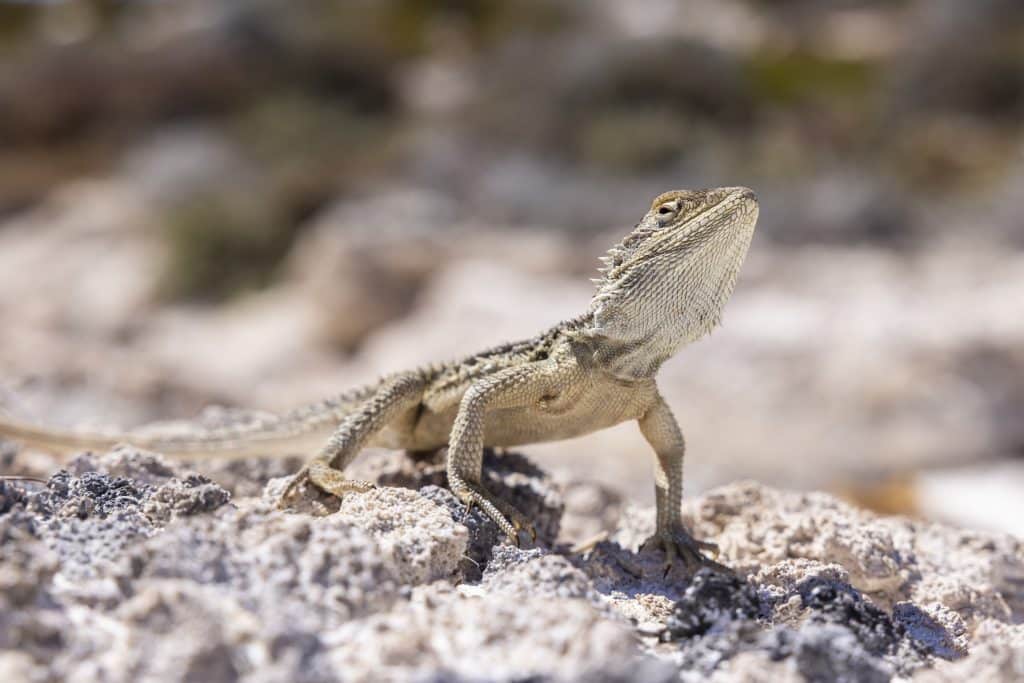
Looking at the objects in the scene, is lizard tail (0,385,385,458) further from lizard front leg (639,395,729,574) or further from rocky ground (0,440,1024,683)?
lizard front leg (639,395,729,574)

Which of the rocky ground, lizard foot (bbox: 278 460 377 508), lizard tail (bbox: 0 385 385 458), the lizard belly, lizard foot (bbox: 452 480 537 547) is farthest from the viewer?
lizard tail (bbox: 0 385 385 458)

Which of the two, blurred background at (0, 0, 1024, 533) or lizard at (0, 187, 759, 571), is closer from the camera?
lizard at (0, 187, 759, 571)

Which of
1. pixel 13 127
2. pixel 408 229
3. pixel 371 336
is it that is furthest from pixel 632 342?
pixel 13 127

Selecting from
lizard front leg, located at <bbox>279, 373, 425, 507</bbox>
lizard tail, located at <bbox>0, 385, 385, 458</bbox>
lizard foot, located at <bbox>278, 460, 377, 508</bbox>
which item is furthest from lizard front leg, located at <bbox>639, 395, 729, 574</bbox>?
lizard tail, located at <bbox>0, 385, 385, 458</bbox>

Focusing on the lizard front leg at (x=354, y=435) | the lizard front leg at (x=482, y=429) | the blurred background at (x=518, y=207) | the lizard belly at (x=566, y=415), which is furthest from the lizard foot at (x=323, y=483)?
the blurred background at (x=518, y=207)

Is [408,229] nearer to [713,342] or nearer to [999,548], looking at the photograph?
[713,342]

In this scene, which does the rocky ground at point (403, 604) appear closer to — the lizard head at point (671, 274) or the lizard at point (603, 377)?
the lizard at point (603, 377)

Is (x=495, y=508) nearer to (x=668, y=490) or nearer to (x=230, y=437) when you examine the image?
(x=668, y=490)
